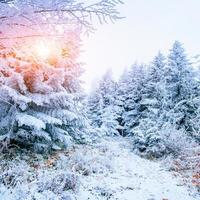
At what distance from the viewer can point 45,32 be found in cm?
514

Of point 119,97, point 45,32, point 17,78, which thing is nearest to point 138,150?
point 17,78

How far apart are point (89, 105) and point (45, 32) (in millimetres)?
37128

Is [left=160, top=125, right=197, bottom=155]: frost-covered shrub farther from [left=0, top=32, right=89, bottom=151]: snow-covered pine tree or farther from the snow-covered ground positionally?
[left=0, top=32, right=89, bottom=151]: snow-covered pine tree

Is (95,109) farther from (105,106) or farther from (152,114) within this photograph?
(152,114)

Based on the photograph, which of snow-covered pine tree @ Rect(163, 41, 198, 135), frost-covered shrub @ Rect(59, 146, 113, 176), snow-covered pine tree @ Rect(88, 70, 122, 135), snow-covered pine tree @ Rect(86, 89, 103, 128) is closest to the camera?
frost-covered shrub @ Rect(59, 146, 113, 176)

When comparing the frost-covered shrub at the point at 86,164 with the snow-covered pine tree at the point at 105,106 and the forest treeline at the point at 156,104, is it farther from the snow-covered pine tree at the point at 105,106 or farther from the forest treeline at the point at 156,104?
the snow-covered pine tree at the point at 105,106

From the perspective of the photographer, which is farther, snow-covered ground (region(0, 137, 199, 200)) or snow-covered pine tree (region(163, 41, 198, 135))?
snow-covered pine tree (region(163, 41, 198, 135))

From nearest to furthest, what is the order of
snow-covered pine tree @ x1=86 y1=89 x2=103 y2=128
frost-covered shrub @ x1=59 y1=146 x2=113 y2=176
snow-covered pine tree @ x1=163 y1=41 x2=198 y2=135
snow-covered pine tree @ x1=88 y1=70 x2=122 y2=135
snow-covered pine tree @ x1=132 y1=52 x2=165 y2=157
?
frost-covered shrub @ x1=59 y1=146 x2=113 y2=176 < snow-covered pine tree @ x1=132 y1=52 x2=165 y2=157 < snow-covered pine tree @ x1=163 y1=41 x2=198 y2=135 < snow-covered pine tree @ x1=88 y1=70 x2=122 y2=135 < snow-covered pine tree @ x1=86 y1=89 x2=103 y2=128

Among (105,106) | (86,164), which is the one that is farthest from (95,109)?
(86,164)

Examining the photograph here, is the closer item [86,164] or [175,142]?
[86,164]

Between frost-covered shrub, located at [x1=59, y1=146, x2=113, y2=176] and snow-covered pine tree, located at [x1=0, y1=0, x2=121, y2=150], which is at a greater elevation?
snow-covered pine tree, located at [x1=0, y1=0, x2=121, y2=150]

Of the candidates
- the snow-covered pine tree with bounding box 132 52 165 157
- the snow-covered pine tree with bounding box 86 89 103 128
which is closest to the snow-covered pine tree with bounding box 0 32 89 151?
the snow-covered pine tree with bounding box 132 52 165 157

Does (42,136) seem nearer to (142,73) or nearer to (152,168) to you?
(152,168)

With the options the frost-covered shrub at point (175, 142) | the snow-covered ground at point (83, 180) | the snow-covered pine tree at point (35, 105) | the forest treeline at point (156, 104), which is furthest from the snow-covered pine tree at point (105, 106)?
the snow-covered pine tree at point (35, 105)
